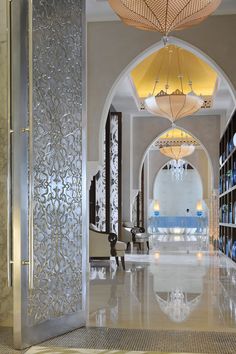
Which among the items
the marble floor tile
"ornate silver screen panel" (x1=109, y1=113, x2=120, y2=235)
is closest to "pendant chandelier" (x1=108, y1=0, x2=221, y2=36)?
the marble floor tile

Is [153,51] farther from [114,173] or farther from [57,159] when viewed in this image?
[114,173]

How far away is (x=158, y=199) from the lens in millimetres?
28875

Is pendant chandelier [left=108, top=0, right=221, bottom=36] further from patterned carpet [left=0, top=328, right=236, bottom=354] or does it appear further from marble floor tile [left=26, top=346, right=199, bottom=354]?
marble floor tile [left=26, top=346, right=199, bottom=354]

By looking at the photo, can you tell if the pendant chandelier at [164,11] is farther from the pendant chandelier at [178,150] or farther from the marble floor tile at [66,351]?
the pendant chandelier at [178,150]

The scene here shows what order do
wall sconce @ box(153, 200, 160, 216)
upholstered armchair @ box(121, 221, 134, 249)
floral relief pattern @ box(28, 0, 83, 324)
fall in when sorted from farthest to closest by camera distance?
wall sconce @ box(153, 200, 160, 216) → upholstered armchair @ box(121, 221, 134, 249) → floral relief pattern @ box(28, 0, 83, 324)

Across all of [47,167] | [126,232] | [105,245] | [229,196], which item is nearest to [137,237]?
[126,232]

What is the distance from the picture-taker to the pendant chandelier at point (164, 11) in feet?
20.0

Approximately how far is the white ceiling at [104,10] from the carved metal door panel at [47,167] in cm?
298

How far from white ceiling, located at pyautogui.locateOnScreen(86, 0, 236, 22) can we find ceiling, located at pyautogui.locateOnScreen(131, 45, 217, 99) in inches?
127

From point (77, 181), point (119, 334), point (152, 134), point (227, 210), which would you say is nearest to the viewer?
point (119, 334)

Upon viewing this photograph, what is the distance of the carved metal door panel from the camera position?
163 inches

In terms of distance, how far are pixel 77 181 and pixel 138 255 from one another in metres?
8.40

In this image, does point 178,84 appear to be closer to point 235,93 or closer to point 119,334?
point 235,93

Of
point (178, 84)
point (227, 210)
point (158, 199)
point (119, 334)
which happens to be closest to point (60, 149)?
point (119, 334)
